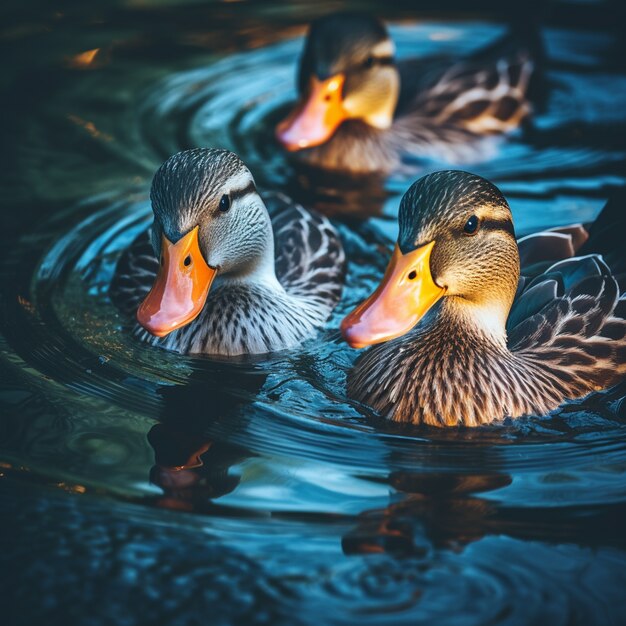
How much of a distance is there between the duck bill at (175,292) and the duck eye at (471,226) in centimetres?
144

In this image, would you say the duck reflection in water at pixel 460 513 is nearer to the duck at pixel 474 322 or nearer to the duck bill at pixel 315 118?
the duck at pixel 474 322

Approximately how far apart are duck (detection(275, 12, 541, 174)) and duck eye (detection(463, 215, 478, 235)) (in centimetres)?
355

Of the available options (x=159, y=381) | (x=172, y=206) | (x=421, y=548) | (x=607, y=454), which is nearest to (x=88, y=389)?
(x=159, y=381)

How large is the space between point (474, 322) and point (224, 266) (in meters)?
1.47

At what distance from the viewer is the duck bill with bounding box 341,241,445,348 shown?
18.0ft

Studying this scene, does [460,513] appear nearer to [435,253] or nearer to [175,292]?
[435,253]

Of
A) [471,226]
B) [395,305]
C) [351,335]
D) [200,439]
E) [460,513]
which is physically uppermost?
[471,226]

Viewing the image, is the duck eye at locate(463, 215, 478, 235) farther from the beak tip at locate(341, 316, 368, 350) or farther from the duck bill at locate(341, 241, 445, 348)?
the beak tip at locate(341, 316, 368, 350)

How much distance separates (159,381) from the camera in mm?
6254

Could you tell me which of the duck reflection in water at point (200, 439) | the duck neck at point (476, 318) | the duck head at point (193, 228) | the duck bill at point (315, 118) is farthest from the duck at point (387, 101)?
the duck neck at point (476, 318)

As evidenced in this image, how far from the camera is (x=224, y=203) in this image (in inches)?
249

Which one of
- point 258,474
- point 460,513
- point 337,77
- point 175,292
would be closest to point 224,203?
point 175,292

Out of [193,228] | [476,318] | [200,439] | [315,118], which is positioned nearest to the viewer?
[200,439]

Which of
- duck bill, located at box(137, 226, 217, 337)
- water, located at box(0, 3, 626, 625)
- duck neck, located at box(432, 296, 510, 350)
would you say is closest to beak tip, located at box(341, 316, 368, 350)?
A: water, located at box(0, 3, 626, 625)
